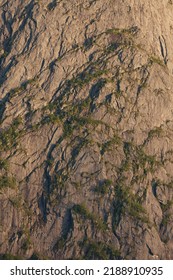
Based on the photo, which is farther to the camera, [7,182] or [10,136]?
[10,136]

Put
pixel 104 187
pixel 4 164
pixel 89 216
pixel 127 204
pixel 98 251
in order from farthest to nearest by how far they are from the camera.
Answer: pixel 4 164, pixel 104 187, pixel 127 204, pixel 89 216, pixel 98 251


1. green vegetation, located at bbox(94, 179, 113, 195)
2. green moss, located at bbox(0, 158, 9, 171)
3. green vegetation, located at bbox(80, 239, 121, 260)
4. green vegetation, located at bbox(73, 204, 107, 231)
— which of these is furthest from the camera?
green moss, located at bbox(0, 158, 9, 171)

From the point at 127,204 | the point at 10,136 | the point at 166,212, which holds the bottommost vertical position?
the point at 166,212

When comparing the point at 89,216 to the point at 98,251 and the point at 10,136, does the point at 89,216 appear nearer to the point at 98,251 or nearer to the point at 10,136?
the point at 98,251

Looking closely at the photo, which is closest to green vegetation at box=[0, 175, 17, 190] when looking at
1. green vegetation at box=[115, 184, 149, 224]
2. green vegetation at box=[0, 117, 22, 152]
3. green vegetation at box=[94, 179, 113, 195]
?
green vegetation at box=[0, 117, 22, 152]

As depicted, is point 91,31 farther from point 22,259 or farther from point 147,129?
point 22,259

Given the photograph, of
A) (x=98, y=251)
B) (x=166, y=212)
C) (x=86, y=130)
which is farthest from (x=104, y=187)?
(x=166, y=212)

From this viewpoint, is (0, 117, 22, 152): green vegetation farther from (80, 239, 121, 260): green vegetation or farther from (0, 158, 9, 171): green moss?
(80, 239, 121, 260): green vegetation

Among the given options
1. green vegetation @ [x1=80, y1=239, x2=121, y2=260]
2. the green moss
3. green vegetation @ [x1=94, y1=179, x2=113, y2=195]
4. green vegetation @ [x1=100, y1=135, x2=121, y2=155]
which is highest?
green vegetation @ [x1=100, y1=135, x2=121, y2=155]

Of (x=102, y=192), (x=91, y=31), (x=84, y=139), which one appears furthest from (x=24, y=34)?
(x=102, y=192)
